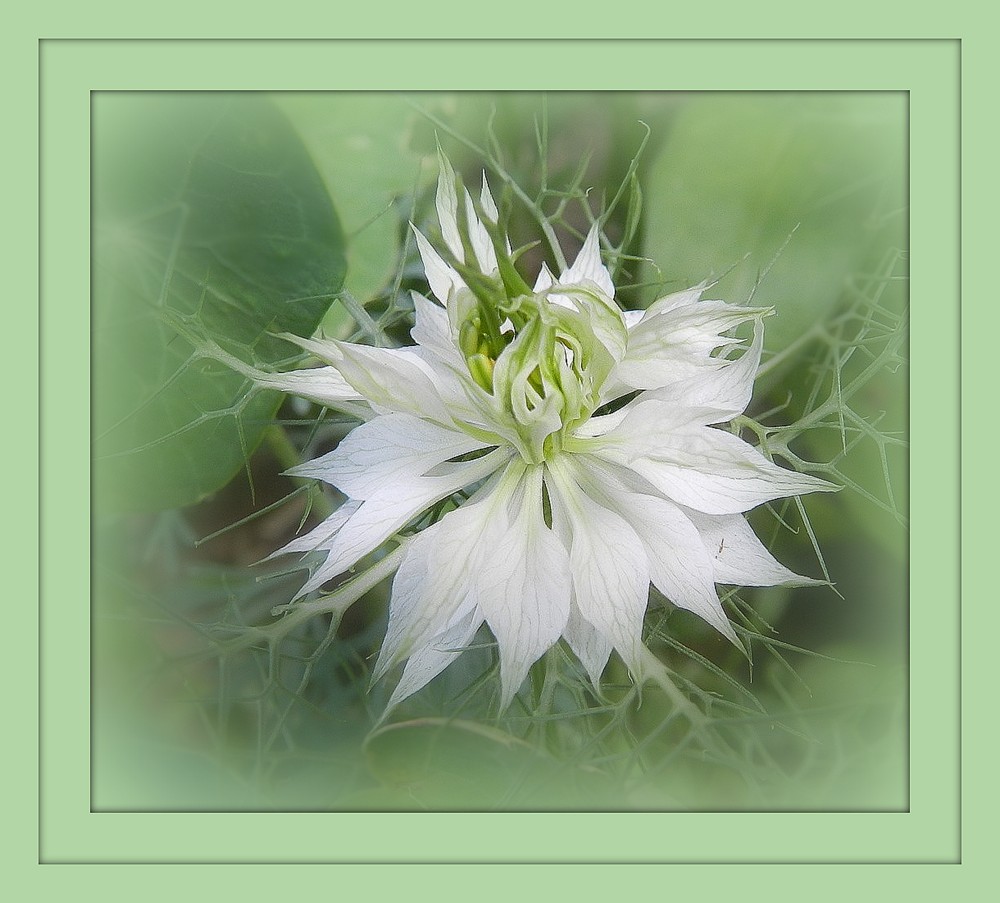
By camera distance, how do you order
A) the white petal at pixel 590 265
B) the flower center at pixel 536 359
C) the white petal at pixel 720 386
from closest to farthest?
the flower center at pixel 536 359
the white petal at pixel 720 386
the white petal at pixel 590 265

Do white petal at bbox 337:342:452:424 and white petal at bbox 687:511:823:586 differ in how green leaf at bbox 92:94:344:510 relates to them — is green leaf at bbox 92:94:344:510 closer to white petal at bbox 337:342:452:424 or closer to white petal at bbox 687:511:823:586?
white petal at bbox 337:342:452:424

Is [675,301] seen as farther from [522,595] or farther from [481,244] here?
[522,595]

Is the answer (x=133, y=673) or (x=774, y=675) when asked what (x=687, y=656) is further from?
(x=133, y=673)

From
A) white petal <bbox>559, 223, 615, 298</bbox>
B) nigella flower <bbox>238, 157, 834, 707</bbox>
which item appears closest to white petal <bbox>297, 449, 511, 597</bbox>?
nigella flower <bbox>238, 157, 834, 707</bbox>

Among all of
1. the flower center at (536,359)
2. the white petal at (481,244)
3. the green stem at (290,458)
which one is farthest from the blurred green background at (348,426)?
the flower center at (536,359)
